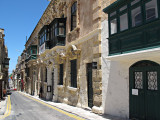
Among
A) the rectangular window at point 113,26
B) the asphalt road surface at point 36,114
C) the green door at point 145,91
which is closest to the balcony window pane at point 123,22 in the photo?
the rectangular window at point 113,26

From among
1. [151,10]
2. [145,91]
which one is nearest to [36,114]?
[145,91]

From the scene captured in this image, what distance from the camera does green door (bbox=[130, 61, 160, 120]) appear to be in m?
6.82

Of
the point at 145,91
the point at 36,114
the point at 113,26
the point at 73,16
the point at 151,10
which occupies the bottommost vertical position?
the point at 36,114

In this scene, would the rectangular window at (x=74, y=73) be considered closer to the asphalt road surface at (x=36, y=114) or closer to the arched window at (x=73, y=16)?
the asphalt road surface at (x=36, y=114)

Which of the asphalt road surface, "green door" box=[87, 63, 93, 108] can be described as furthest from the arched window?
the asphalt road surface

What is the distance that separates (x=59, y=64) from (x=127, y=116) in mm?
10166

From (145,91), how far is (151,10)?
3425 mm

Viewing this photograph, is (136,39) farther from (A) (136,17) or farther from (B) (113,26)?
(B) (113,26)

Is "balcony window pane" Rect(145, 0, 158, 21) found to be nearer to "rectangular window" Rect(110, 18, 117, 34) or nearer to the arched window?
"rectangular window" Rect(110, 18, 117, 34)

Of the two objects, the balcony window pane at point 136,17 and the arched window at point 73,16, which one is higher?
the arched window at point 73,16

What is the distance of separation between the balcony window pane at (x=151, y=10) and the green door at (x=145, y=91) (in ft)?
6.24

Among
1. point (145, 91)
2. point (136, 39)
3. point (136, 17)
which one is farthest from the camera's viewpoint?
point (136, 17)

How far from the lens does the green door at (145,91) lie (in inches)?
268

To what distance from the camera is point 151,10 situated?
7324mm
